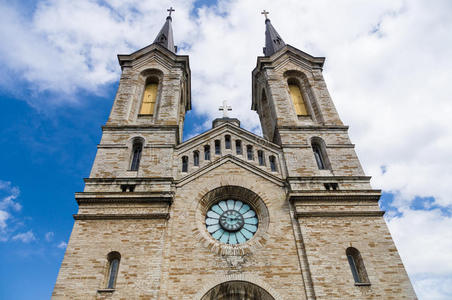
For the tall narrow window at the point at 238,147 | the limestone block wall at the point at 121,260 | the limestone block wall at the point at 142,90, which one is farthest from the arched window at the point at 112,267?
the limestone block wall at the point at 142,90

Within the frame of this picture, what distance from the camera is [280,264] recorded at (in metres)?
12.0

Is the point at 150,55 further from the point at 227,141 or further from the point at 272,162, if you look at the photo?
the point at 272,162

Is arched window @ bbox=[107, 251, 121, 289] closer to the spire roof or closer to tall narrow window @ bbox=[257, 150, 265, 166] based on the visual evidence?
tall narrow window @ bbox=[257, 150, 265, 166]

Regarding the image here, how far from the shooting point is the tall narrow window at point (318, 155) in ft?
52.9

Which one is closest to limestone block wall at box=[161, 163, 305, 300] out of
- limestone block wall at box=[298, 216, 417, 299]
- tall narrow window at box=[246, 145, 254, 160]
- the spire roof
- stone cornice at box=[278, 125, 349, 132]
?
limestone block wall at box=[298, 216, 417, 299]

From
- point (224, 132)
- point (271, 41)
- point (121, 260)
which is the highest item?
point (271, 41)

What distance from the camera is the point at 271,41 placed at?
25.2 metres

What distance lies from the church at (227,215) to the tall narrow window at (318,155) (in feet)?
0.17

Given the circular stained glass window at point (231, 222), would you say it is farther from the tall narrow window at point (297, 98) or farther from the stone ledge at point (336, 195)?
the tall narrow window at point (297, 98)

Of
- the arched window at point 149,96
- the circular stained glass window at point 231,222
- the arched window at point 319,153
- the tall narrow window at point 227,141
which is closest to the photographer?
the circular stained glass window at point 231,222

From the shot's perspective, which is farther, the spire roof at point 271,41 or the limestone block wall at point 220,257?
the spire roof at point 271,41

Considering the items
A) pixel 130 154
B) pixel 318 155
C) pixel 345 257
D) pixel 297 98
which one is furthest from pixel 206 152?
pixel 345 257

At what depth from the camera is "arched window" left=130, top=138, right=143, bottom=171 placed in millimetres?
15622

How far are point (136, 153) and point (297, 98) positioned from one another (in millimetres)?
9598
